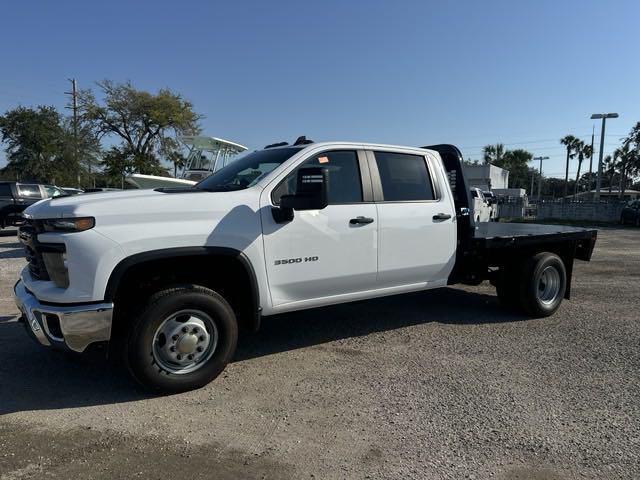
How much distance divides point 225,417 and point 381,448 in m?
1.15

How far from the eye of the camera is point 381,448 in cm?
311

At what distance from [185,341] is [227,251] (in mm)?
766

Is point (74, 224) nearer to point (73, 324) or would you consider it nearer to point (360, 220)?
point (73, 324)

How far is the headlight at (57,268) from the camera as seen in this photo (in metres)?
3.48

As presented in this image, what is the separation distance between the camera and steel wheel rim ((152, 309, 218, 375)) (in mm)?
3787

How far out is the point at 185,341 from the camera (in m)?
3.82

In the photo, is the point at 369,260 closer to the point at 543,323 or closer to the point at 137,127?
the point at 543,323

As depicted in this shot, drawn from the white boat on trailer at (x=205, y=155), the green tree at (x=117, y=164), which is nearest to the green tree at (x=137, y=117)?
the green tree at (x=117, y=164)

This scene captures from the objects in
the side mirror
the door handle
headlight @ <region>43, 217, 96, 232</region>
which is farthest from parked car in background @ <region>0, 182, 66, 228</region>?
the side mirror

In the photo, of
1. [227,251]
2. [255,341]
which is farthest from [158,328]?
[255,341]

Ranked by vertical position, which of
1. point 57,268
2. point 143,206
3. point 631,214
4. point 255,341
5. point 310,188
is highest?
point 310,188

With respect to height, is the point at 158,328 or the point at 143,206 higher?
the point at 143,206

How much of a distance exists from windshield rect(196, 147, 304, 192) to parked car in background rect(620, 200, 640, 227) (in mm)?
29175

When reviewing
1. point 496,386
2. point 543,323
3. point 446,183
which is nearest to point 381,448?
point 496,386
